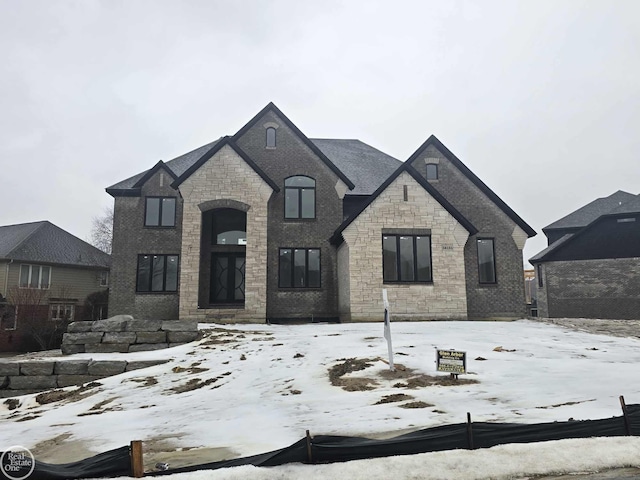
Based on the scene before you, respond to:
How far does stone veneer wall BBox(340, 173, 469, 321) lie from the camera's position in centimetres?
1706

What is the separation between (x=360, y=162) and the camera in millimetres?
24438

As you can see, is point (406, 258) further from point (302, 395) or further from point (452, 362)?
point (302, 395)

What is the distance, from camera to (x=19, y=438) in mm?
5988

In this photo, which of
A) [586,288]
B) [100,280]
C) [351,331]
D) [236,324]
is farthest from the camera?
[100,280]

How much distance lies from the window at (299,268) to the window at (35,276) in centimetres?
2127

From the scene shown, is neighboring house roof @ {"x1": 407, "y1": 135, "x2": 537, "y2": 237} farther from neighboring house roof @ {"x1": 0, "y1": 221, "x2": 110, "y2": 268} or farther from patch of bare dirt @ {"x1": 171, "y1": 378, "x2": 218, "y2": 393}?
neighboring house roof @ {"x1": 0, "y1": 221, "x2": 110, "y2": 268}

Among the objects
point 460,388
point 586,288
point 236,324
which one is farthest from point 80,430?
point 586,288

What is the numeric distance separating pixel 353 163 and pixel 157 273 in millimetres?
12138

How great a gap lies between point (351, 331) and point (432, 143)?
37.2 ft

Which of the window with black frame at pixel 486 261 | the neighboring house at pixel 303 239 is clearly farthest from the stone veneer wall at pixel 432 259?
the window with black frame at pixel 486 261

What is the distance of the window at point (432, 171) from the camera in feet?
68.0

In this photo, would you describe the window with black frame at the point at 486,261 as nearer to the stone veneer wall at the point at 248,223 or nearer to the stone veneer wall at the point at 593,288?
the stone veneer wall at the point at 248,223

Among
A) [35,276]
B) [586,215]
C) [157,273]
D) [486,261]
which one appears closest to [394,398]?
[486,261]

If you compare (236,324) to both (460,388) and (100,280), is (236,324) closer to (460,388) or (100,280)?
(460,388)
